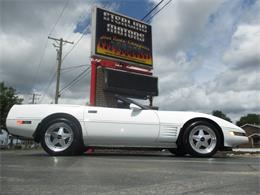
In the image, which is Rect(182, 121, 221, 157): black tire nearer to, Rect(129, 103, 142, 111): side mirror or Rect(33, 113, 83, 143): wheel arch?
Rect(129, 103, 142, 111): side mirror

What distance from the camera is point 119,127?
6562 millimetres

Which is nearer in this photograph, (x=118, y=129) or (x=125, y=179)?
(x=125, y=179)

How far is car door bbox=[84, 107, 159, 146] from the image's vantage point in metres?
6.55

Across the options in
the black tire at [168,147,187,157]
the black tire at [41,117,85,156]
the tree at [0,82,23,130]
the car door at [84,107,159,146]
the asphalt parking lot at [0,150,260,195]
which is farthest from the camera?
the tree at [0,82,23,130]

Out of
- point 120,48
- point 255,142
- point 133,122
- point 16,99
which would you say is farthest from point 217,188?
point 255,142

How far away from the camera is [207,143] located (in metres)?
6.68

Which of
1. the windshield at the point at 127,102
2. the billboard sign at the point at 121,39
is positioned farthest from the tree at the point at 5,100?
the windshield at the point at 127,102

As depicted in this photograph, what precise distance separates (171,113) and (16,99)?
35442 mm

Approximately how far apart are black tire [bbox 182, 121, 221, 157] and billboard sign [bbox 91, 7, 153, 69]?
34.5 ft

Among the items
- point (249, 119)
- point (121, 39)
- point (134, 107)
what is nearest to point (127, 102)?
point (134, 107)

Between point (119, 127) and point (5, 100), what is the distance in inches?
1334

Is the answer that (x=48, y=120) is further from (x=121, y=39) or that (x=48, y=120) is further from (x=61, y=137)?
(x=121, y=39)

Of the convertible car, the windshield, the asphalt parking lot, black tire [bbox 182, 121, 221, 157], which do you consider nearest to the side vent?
the convertible car

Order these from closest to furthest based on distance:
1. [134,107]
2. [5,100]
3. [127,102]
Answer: [134,107] < [127,102] < [5,100]
